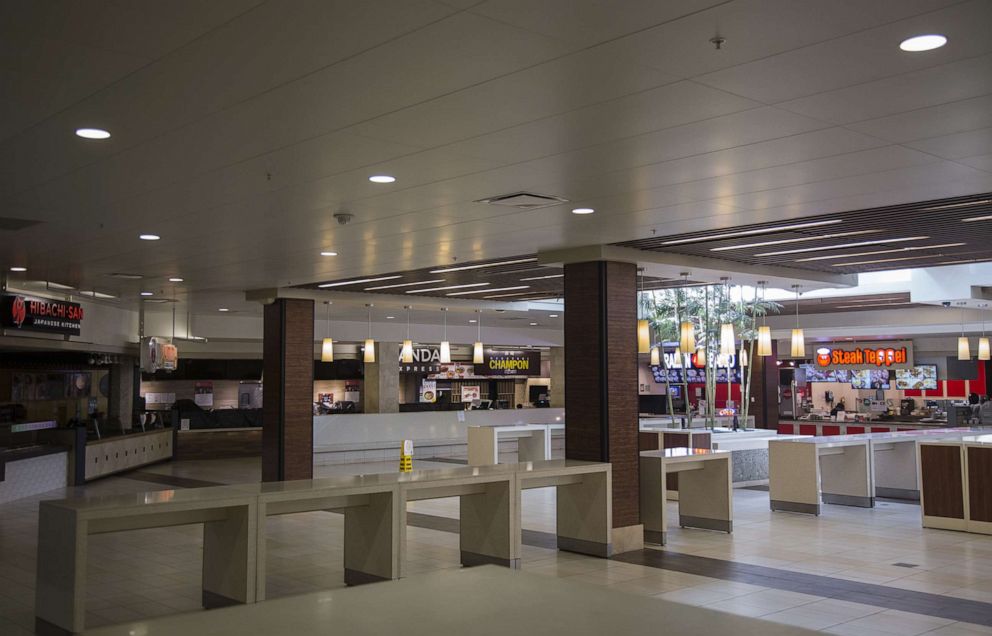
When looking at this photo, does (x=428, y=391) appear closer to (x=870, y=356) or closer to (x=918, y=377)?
(x=870, y=356)

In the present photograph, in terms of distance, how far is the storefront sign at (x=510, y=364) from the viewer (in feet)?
89.2

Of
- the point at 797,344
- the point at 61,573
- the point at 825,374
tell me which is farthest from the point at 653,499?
the point at 825,374

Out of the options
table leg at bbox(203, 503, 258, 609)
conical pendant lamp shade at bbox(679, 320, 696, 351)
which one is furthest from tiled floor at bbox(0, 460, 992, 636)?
conical pendant lamp shade at bbox(679, 320, 696, 351)

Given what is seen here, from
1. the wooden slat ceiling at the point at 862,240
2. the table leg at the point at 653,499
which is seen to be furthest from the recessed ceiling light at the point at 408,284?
the table leg at the point at 653,499

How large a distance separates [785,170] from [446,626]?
4.78m

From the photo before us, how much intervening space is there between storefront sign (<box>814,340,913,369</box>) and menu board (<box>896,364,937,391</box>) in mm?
844

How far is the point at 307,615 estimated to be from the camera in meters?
2.05

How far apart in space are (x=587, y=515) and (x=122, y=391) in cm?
1435

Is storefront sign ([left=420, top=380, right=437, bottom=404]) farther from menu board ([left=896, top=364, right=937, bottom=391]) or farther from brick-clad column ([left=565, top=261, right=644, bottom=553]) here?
brick-clad column ([left=565, top=261, right=644, bottom=553])

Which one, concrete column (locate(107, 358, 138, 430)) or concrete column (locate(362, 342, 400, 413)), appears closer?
concrete column (locate(107, 358, 138, 430))

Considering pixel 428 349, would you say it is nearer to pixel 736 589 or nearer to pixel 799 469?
pixel 799 469

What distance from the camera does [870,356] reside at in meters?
21.7

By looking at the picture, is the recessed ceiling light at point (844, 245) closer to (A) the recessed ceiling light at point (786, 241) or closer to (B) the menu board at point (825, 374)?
(A) the recessed ceiling light at point (786, 241)

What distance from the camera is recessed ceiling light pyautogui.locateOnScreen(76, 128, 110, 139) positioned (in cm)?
496
